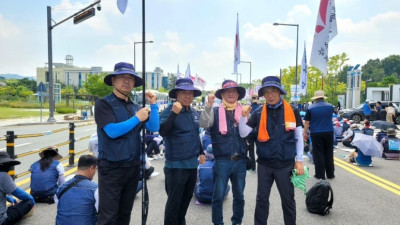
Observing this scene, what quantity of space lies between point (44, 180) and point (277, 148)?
370 centimetres

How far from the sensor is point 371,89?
47.4 m

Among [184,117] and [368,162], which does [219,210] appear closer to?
[184,117]

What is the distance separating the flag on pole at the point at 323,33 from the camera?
28.6 ft

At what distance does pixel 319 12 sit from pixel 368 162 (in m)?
4.54

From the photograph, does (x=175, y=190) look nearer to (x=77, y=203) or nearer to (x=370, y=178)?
(x=77, y=203)

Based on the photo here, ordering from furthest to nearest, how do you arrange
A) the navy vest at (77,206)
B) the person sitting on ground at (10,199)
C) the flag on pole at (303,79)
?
the flag on pole at (303,79) → the person sitting on ground at (10,199) → the navy vest at (77,206)

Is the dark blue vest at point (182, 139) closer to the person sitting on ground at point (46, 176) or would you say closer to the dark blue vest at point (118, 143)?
the dark blue vest at point (118, 143)

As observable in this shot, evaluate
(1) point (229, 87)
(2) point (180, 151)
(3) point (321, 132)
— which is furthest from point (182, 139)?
(3) point (321, 132)

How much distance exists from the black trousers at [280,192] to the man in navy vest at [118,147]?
156 centimetres

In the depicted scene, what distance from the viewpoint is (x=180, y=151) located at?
3.49 metres

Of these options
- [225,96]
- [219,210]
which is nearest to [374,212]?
[219,210]

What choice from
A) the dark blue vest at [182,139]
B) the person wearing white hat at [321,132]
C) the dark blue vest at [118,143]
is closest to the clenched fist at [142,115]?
the dark blue vest at [118,143]

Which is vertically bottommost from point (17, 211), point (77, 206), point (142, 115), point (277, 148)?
point (17, 211)

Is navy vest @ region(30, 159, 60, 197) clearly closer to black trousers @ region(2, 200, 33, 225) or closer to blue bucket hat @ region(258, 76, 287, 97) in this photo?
black trousers @ region(2, 200, 33, 225)
